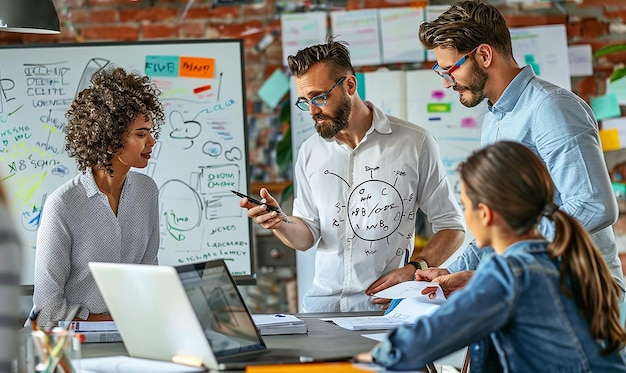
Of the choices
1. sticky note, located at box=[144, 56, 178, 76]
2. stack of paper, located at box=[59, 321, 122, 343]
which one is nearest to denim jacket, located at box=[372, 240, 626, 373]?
stack of paper, located at box=[59, 321, 122, 343]

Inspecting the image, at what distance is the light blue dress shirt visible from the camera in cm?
227

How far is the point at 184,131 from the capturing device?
3.94 meters

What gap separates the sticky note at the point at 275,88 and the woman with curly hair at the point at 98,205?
5.06 ft

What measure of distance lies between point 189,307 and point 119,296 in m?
0.22

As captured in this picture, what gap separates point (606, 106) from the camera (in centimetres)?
425

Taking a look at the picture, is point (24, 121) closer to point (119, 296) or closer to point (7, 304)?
point (119, 296)

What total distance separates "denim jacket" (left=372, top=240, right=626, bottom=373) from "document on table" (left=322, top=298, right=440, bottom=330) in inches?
21.9

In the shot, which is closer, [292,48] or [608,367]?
[608,367]

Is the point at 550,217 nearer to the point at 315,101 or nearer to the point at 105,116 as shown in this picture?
the point at 315,101

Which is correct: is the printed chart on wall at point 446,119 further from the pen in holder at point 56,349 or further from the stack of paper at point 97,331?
the pen in holder at point 56,349

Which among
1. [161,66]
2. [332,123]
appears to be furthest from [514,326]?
[161,66]

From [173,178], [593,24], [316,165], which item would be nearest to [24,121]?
[173,178]

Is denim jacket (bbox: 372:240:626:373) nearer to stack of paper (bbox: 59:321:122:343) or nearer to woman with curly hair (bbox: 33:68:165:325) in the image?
stack of paper (bbox: 59:321:122:343)

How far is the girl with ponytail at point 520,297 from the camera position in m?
1.59
